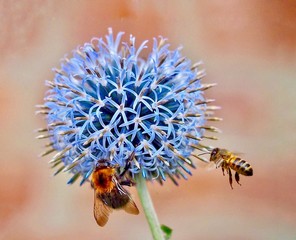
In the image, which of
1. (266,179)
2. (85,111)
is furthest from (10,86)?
(85,111)

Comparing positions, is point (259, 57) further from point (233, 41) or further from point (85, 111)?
point (85, 111)

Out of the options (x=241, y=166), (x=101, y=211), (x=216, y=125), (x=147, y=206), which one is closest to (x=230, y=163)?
(x=241, y=166)

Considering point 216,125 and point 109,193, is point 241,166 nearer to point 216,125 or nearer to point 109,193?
point 109,193

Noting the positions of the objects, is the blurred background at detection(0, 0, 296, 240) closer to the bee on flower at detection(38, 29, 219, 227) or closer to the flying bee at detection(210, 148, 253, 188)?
the bee on flower at detection(38, 29, 219, 227)

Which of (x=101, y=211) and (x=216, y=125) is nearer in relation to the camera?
(x=101, y=211)

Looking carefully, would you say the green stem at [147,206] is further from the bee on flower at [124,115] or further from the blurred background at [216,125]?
the blurred background at [216,125]

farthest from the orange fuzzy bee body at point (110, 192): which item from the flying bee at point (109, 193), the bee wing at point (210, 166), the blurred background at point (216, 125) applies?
the blurred background at point (216, 125)
